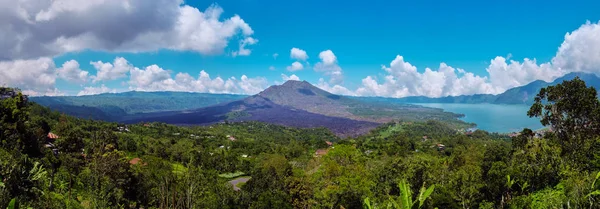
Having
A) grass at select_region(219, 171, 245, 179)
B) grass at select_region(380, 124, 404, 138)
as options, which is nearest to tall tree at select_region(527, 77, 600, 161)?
grass at select_region(219, 171, 245, 179)

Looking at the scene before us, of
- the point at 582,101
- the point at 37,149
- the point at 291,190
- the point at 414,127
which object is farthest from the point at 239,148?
the point at 414,127

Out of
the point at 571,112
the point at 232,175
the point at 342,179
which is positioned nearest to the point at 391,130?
the point at 232,175

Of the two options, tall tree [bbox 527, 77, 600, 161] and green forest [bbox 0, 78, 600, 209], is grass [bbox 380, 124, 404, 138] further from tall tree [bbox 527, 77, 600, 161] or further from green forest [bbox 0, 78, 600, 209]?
tall tree [bbox 527, 77, 600, 161]

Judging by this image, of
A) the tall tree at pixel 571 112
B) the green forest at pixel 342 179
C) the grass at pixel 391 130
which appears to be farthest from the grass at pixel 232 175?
the grass at pixel 391 130

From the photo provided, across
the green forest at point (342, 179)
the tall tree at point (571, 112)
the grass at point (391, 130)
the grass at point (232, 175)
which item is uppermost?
the tall tree at point (571, 112)

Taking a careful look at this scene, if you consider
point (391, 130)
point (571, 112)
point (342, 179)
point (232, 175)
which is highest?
point (571, 112)

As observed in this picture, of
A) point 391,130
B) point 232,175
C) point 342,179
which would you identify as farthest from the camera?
point 391,130

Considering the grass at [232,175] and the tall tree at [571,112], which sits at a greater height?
the tall tree at [571,112]

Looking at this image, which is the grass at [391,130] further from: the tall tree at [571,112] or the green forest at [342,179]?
the tall tree at [571,112]

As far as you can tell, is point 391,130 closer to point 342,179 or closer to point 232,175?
point 232,175

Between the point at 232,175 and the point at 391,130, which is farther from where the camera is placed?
the point at 391,130

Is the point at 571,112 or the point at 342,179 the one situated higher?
the point at 571,112
